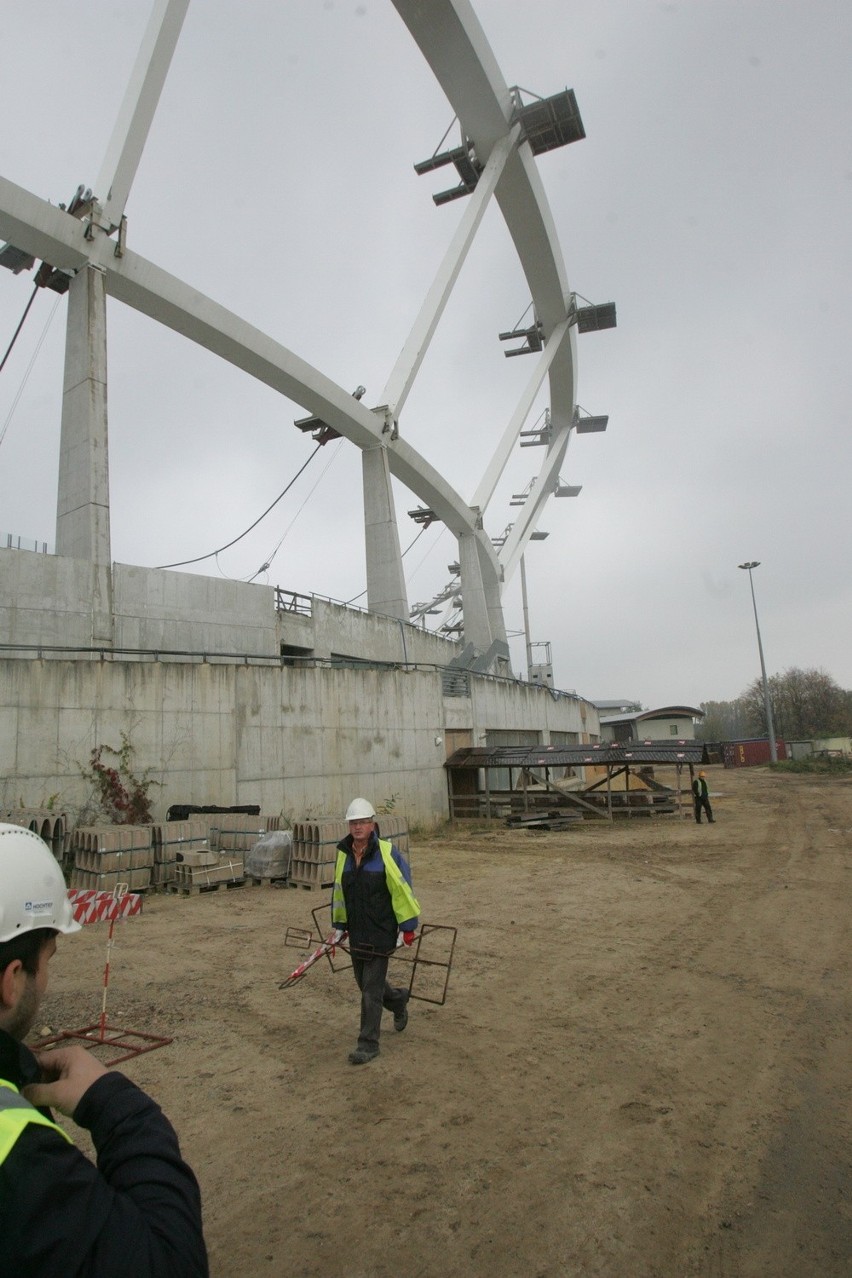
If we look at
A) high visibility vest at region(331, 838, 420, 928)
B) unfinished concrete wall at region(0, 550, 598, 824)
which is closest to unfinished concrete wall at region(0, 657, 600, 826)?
unfinished concrete wall at region(0, 550, 598, 824)

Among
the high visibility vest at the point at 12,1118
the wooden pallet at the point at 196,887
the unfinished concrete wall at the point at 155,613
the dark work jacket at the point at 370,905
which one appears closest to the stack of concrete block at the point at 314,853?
the wooden pallet at the point at 196,887

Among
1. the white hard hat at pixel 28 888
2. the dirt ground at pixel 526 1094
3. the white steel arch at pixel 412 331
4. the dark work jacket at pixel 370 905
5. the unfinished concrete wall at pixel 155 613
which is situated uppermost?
the white steel arch at pixel 412 331

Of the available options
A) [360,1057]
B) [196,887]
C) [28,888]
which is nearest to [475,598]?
[196,887]

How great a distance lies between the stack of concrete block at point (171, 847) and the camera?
43.4ft

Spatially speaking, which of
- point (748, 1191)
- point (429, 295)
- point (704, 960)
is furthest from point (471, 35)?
point (748, 1191)

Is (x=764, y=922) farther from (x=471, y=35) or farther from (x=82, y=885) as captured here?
(x=471, y=35)

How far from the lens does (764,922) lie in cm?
912

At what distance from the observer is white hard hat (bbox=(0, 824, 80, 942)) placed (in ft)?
5.37

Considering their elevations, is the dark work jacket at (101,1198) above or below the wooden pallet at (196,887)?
above

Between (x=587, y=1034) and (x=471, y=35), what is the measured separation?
30686 mm

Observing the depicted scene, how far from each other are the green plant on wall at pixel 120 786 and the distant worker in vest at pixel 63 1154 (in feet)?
45.6

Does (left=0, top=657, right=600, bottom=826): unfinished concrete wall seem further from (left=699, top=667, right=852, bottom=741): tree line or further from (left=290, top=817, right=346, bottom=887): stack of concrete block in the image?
(left=699, top=667, right=852, bottom=741): tree line

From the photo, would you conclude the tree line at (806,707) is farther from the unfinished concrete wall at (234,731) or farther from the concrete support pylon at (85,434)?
the concrete support pylon at (85,434)

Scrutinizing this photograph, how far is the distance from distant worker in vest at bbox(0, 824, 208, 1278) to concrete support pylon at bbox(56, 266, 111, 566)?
16722 mm
